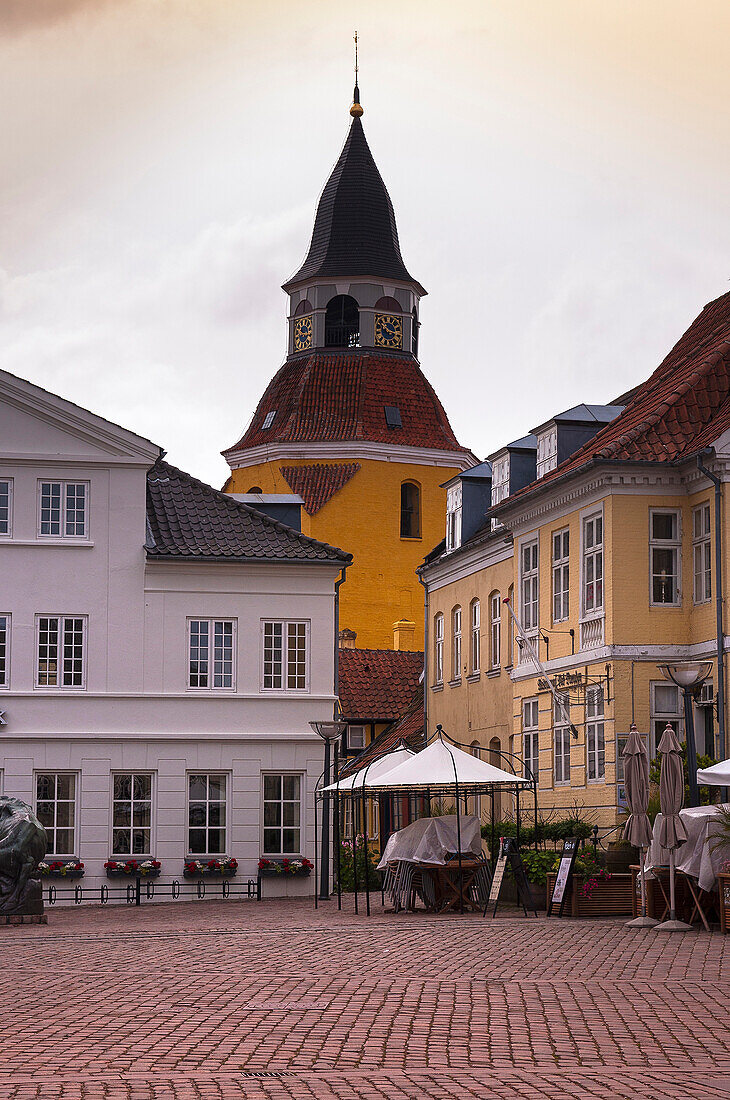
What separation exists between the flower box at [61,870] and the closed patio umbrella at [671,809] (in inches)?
592

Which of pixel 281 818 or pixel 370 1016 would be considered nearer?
pixel 370 1016

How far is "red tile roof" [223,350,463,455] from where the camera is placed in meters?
66.0

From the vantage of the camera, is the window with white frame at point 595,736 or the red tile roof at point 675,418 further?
the window with white frame at point 595,736

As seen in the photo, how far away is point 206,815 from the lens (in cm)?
3447

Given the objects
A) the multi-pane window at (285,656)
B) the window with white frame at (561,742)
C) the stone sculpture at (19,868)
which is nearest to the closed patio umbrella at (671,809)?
the window with white frame at (561,742)

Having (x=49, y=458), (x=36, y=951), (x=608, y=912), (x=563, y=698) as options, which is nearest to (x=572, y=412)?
(x=563, y=698)

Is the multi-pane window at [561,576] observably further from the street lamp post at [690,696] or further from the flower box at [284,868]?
the flower box at [284,868]

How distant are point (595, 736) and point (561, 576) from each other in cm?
344

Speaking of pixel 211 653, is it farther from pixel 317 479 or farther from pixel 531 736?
pixel 317 479

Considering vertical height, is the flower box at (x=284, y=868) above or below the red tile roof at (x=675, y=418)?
below

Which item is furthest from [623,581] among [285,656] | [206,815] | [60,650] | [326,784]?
[60,650]

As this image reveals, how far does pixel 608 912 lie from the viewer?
2436 centimetres

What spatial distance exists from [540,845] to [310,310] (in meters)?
43.4

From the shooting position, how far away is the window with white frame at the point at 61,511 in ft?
116
